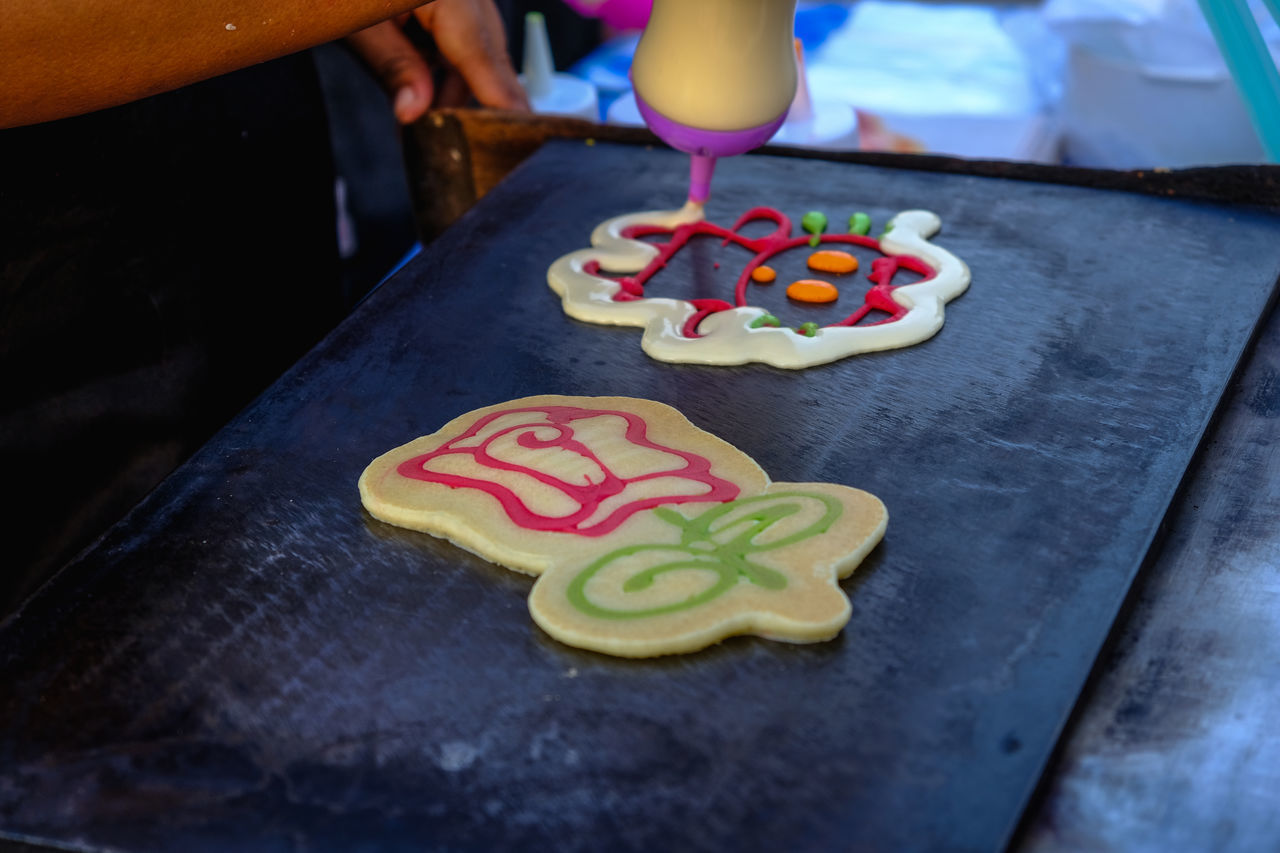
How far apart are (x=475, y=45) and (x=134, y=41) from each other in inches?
34.7

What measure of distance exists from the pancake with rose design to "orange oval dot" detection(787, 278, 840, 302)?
28cm

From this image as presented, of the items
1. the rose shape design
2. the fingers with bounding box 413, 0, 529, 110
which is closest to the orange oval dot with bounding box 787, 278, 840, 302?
the rose shape design

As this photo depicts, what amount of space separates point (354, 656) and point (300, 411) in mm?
360

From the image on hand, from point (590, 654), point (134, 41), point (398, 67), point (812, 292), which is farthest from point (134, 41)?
point (398, 67)

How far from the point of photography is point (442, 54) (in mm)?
1768

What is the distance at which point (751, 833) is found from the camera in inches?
26.2

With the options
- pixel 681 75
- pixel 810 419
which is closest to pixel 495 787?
pixel 810 419

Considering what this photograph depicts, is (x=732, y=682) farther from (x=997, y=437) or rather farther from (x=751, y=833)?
(x=997, y=437)

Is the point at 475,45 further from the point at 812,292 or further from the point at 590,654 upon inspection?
the point at 590,654

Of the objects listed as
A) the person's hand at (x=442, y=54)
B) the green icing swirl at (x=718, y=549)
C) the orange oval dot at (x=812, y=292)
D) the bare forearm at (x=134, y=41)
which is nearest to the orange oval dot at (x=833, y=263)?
the orange oval dot at (x=812, y=292)

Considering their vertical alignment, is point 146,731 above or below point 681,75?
below

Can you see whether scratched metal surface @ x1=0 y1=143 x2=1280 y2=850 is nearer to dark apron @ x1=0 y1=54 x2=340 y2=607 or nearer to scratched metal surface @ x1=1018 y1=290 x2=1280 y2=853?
scratched metal surface @ x1=1018 y1=290 x2=1280 y2=853

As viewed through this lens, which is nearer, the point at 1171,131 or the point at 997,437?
the point at 997,437

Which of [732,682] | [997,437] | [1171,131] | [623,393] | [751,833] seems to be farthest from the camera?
[1171,131]
